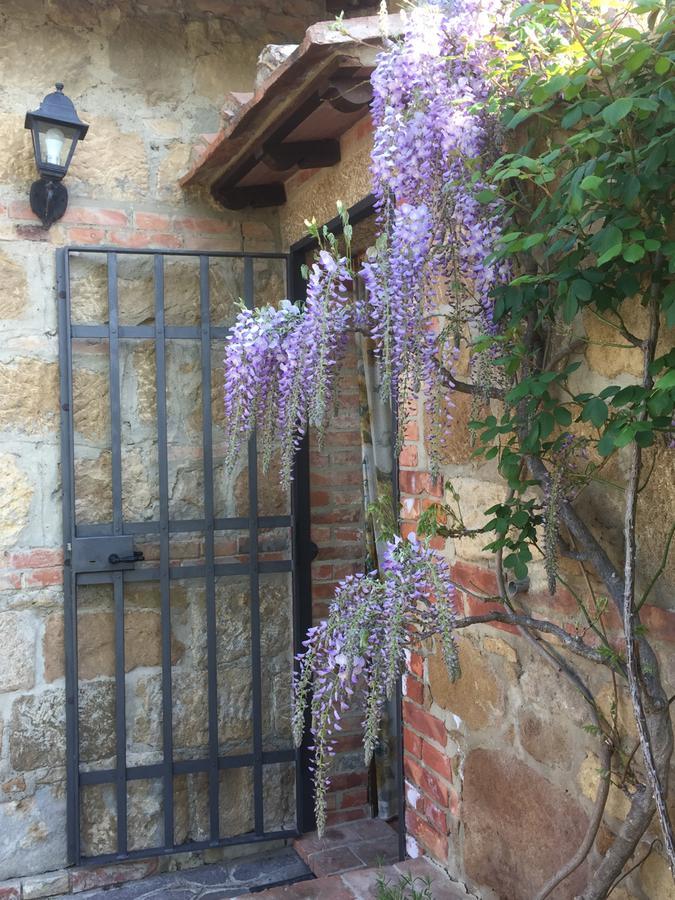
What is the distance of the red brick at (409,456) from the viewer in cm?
217

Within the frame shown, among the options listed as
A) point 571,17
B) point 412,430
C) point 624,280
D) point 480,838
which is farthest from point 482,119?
point 480,838

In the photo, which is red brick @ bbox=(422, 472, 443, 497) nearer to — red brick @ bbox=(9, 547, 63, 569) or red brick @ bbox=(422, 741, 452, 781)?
red brick @ bbox=(422, 741, 452, 781)

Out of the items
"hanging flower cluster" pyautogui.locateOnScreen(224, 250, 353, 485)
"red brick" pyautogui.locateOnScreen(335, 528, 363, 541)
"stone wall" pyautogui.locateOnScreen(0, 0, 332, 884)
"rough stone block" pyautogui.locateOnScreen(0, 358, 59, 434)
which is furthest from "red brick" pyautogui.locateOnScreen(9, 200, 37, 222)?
"red brick" pyautogui.locateOnScreen(335, 528, 363, 541)

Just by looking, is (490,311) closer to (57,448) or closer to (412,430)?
(412,430)

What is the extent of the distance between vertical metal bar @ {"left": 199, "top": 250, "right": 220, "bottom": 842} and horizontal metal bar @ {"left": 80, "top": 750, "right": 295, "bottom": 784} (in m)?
0.05

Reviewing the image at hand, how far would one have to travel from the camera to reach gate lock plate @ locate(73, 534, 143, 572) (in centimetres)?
295

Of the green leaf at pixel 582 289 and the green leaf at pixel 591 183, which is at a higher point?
the green leaf at pixel 591 183

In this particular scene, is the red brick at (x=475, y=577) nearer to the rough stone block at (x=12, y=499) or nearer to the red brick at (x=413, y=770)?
the red brick at (x=413, y=770)

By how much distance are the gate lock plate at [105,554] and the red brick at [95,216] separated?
1.12 m

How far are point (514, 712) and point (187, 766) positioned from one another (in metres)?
1.67

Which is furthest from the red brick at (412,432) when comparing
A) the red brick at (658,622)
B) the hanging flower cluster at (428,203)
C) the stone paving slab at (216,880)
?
the stone paving slab at (216,880)

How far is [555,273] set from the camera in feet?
4.40

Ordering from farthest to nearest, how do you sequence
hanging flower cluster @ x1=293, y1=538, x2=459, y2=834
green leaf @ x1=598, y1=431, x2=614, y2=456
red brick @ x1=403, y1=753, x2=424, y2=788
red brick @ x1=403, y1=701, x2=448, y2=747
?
1. red brick @ x1=403, y1=753, x2=424, y2=788
2. red brick @ x1=403, y1=701, x2=448, y2=747
3. hanging flower cluster @ x1=293, y1=538, x2=459, y2=834
4. green leaf @ x1=598, y1=431, x2=614, y2=456

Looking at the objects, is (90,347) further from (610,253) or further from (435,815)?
(610,253)
